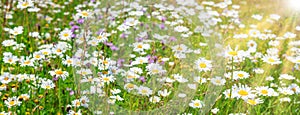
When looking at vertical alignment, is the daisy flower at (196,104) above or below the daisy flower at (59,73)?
Answer: below

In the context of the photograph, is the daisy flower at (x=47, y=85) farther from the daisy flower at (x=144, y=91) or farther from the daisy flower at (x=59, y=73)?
the daisy flower at (x=144, y=91)

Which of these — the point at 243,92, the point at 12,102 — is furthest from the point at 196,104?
the point at 12,102

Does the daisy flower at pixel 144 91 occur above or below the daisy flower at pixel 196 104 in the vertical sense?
above

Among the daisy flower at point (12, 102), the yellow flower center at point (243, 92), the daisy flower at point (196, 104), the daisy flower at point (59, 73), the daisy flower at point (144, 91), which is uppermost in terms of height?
the daisy flower at point (59, 73)

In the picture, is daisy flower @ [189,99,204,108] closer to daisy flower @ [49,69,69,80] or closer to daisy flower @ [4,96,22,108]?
daisy flower @ [49,69,69,80]

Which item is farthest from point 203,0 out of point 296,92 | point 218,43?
point 296,92

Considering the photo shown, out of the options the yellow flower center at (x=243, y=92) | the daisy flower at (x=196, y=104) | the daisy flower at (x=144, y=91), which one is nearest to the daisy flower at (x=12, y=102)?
the daisy flower at (x=144, y=91)

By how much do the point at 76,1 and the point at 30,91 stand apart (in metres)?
1.82

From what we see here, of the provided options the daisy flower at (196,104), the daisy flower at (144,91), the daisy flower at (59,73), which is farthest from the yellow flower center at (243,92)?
the daisy flower at (59,73)

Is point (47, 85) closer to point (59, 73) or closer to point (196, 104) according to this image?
point (59, 73)

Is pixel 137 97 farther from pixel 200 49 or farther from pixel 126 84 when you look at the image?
pixel 200 49

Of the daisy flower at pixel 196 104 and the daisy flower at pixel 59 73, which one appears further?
the daisy flower at pixel 59 73

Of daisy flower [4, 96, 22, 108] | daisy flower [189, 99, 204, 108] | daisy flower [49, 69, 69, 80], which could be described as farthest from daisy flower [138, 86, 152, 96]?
daisy flower [4, 96, 22, 108]

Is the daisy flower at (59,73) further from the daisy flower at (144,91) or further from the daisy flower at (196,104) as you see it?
the daisy flower at (196,104)
